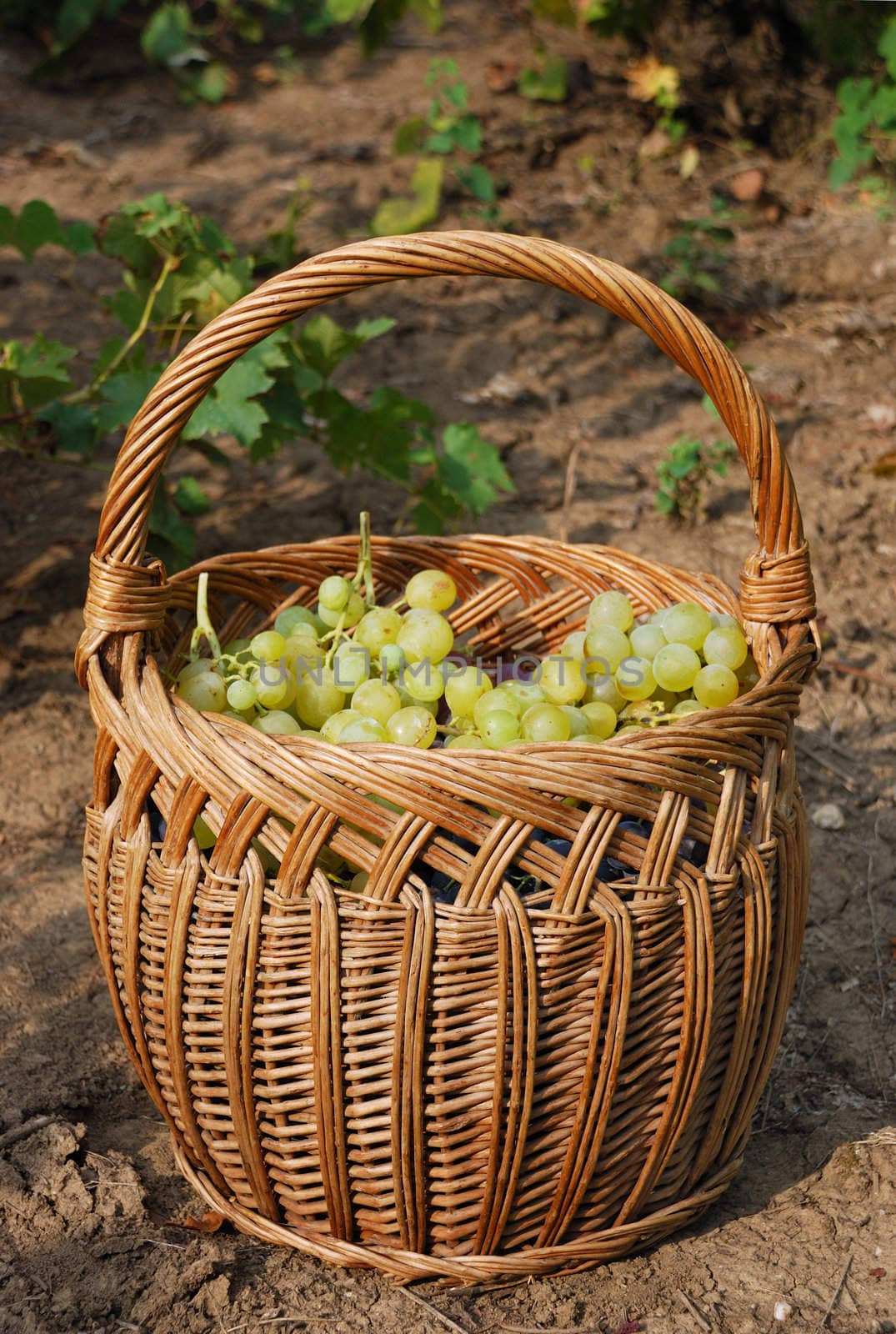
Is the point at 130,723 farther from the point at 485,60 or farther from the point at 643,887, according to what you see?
the point at 485,60

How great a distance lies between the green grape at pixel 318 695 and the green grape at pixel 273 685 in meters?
0.02

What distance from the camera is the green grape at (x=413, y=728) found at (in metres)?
1.59

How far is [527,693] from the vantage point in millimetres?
1693

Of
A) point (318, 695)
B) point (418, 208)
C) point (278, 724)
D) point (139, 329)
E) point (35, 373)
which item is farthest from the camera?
point (418, 208)

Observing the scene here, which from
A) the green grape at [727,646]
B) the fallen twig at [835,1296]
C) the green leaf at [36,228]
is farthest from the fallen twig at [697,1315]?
the green leaf at [36,228]

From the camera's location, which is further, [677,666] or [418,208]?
[418,208]

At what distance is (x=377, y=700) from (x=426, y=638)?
15 centimetres

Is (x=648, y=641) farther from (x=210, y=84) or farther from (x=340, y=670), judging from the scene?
(x=210, y=84)

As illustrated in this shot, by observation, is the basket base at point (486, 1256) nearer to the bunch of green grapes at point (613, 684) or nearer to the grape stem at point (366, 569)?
the bunch of green grapes at point (613, 684)

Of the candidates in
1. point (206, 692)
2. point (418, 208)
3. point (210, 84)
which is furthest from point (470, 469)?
point (210, 84)

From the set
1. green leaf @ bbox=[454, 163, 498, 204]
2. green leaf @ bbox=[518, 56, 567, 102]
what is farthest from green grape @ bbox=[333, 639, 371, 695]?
green leaf @ bbox=[518, 56, 567, 102]

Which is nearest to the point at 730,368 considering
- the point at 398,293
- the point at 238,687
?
the point at 238,687

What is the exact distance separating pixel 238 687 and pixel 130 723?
7.2 inches

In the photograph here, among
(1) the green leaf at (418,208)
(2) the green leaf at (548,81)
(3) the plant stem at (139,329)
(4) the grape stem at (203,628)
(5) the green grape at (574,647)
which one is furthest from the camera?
(2) the green leaf at (548,81)
